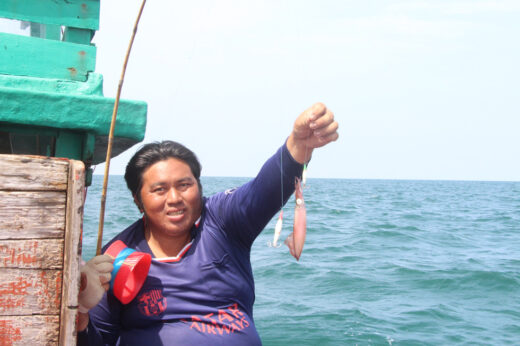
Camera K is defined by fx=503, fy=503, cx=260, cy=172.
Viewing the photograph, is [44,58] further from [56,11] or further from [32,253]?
[32,253]

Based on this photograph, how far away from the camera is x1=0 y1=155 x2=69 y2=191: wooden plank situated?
135 centimetres

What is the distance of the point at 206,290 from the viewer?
6.57 ft

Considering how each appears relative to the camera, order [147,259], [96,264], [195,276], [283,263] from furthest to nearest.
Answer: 1. [283,263]
2. [195,276]
3. [147,259]
4. [96,264]

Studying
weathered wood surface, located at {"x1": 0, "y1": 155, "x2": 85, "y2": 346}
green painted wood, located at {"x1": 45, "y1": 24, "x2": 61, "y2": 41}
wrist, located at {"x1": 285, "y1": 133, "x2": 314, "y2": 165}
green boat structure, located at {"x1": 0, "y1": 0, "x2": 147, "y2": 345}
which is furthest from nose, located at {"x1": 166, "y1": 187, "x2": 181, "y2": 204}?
green painted wood, located at {"x1": 45, "y1": 24, "x2": 61, "y2": 41}

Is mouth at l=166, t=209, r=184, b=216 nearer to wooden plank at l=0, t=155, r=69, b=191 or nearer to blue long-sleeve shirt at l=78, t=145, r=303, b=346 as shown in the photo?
blue long-sleeve shirt at l=78, t=145, r=303, b=346

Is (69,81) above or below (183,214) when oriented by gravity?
above

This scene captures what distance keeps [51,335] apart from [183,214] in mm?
793

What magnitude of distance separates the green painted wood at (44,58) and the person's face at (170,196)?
0.49 m

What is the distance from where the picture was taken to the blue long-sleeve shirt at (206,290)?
1.98 meters

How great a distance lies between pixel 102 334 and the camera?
2.03 metres

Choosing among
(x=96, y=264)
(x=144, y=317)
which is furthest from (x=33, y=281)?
(x=144, y=317)

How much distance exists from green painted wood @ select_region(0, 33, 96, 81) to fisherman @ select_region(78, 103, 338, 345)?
0.43 meters

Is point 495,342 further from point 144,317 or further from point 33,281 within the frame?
point 33,281

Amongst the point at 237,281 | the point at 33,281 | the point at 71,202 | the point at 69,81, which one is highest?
the point at 69,81
